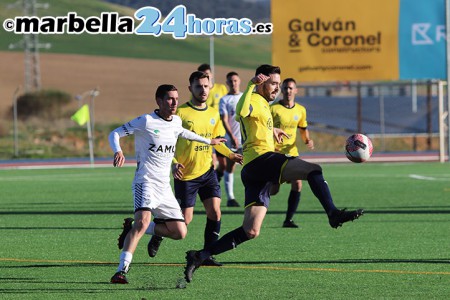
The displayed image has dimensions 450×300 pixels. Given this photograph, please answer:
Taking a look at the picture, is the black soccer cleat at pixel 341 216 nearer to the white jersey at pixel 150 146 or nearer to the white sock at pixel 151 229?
the white jersey at pixel 150 146

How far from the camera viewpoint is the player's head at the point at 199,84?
11.8 metres

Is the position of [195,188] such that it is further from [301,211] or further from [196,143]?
[301,211]

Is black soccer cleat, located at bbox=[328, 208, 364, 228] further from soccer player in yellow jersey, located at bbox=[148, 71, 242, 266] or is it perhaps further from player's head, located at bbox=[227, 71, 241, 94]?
player's head, located at bbox=[227, 71, 241, 94]

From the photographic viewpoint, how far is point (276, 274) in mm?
11062

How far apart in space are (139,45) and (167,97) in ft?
389

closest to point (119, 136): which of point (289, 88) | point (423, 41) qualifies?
point (289, 88)

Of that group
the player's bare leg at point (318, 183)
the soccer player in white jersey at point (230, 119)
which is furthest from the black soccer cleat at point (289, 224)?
the player's bare leg at point (318, 183)

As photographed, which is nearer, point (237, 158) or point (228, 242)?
point (228, 242)

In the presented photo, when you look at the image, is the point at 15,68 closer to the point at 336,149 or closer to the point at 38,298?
the point at 336,149

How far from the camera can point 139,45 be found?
12812 centimetres

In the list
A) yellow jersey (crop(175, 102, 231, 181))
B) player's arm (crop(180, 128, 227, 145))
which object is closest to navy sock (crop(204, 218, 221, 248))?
yellow jersey (crop(175, 102, 231, 181))

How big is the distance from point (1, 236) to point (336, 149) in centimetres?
3364

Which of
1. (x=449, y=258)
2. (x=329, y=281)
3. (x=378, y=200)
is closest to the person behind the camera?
(x=329, y=281)

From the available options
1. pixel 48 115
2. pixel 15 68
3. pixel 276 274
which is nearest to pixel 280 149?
pixel 276 274
